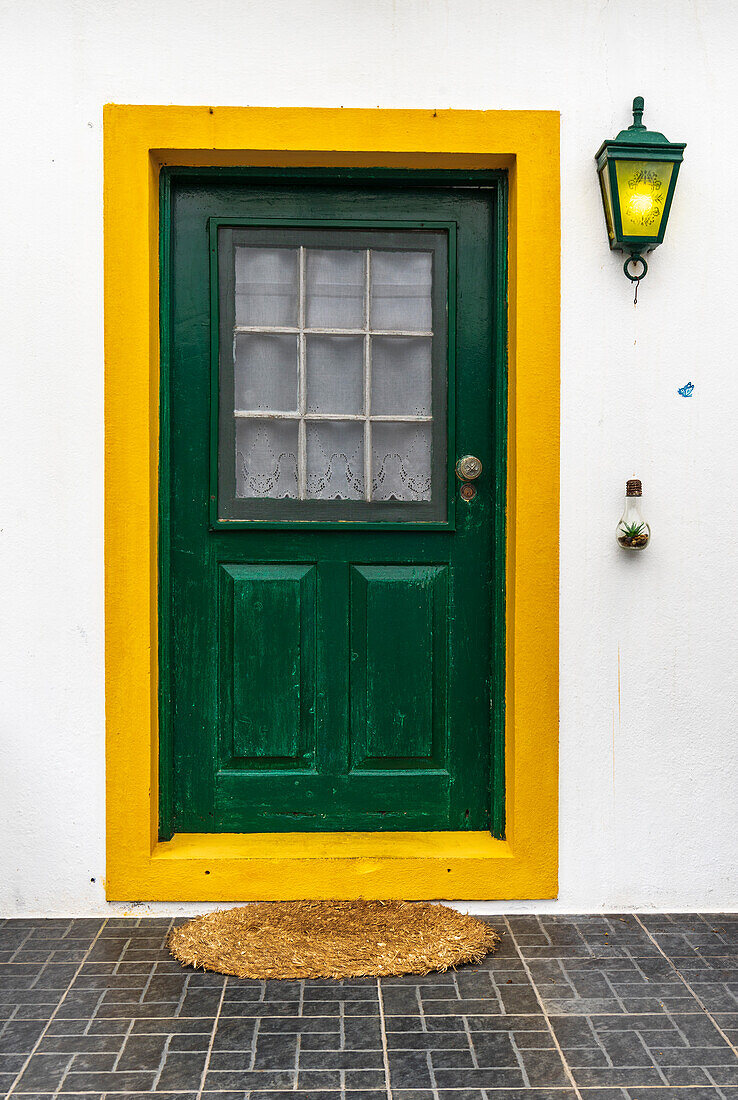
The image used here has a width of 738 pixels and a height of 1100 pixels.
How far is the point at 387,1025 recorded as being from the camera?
8.64 ft

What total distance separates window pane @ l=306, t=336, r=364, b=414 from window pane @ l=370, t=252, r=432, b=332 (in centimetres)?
14

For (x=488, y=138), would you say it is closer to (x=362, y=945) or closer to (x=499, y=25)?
(x=499, y=25)

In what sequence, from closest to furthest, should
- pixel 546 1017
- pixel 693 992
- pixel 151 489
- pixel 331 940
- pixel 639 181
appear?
pixel 546 1017 < pixel 693 992 < pixel 331 940 < pixel 639 181 < pixel 151 489

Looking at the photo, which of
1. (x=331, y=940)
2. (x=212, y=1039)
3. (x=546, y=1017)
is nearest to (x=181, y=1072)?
(x=212, y=1039)

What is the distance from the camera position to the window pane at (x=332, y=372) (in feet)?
11.4

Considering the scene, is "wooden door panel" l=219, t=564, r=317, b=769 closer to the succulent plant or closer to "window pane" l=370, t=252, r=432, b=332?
"window pane" l=370, t=252, r=432, b=332

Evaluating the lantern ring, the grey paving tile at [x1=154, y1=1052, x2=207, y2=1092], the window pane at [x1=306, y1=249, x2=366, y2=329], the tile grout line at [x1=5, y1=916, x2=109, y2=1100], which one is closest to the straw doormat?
the tile grout line at [x1=5, y1=916, x2=109, y2=1100]

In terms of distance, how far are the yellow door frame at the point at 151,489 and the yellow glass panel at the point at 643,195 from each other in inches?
9.0

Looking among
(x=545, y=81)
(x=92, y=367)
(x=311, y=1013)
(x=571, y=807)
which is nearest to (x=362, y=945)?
(x=311, y=1013)

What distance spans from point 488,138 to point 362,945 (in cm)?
270

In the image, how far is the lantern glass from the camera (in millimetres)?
3264

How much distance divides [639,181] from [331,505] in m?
1.52

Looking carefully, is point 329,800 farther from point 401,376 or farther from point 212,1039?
point 401,376

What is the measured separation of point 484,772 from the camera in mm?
3516
